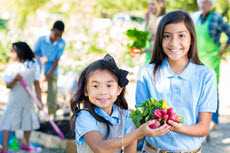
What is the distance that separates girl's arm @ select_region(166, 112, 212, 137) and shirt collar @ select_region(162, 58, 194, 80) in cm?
23

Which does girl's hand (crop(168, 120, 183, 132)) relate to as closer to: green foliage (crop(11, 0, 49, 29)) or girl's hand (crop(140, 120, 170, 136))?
girl's hand (crop(140, 120, 170, 136))

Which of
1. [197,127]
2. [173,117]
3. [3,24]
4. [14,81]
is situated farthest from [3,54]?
[173,117]

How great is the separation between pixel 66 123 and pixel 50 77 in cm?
121

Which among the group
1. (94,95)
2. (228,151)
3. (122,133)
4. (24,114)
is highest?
(94,95)

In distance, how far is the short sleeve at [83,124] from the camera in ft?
9.93

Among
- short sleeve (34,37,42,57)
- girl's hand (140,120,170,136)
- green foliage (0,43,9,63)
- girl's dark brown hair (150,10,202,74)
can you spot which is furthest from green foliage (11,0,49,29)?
girl's hand (140,120,170,136)

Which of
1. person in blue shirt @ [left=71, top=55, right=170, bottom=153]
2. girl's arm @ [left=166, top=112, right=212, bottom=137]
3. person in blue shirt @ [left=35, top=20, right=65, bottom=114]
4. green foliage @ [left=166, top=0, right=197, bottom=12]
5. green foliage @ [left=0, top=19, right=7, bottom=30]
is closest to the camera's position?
person in blue shirt @ [left=71, top=55, right=170, bottom=153]

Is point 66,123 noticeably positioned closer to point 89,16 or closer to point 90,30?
point 90,30

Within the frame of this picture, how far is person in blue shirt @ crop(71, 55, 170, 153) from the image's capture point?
9.88 feet

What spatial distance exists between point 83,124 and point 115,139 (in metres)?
0.19

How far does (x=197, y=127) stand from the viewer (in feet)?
10.9

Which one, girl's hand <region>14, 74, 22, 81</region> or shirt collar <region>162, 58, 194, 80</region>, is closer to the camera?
shirt collar <region>162, 58, 194, 80</region>

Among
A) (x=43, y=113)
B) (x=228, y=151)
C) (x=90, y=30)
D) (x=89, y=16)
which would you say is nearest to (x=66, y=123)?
(x=43, y=113)

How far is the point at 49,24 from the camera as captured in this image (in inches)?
521
